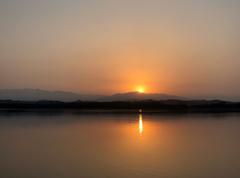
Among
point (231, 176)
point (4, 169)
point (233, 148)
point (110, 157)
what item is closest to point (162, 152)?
point (110, 157)

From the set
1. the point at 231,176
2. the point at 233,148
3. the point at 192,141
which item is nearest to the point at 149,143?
the point at 192,141

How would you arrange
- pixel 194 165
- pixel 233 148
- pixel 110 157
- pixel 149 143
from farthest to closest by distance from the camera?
pixel 149 143, pixel 233 148, pixel 110 157, pixel 194 165

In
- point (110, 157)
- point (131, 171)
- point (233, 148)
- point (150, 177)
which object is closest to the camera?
point (150, 177)

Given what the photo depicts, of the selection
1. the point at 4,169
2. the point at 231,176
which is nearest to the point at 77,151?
the point at 4,169

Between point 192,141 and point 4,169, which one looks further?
point 192,141

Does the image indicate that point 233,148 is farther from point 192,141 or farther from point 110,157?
point 110,157

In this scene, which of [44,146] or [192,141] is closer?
[44,146]

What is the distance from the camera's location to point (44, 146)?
1606 centimetres

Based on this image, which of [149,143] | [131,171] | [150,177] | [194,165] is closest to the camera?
[150,177]

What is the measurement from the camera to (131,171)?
10648mm

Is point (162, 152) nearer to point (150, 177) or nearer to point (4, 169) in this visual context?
point (150, 177)

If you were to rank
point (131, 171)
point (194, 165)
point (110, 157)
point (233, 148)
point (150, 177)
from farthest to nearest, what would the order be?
point (233, 148) < point (110, 157) < point (194, 165) < point (131, 171) < point (150, 177)

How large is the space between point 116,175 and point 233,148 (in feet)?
23.3

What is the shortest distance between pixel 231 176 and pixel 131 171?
271cm
